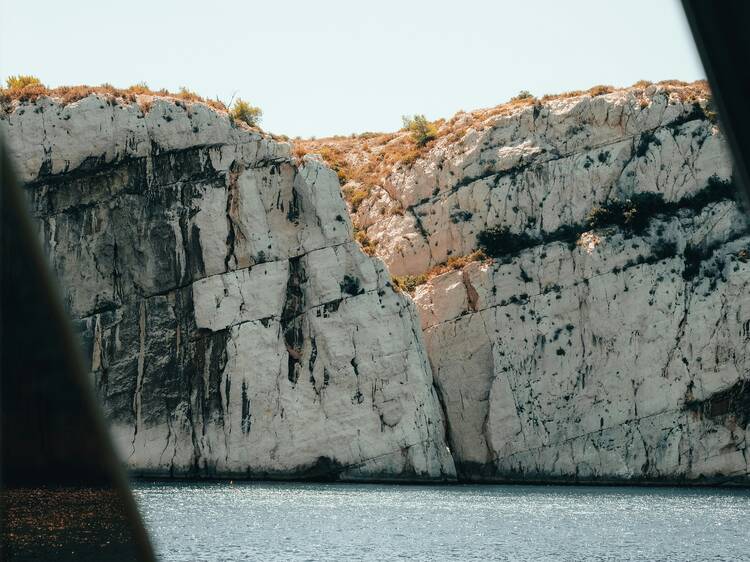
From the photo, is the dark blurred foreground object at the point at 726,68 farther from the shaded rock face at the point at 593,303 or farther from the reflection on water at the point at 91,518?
the shaded rock face at the point at 593,303

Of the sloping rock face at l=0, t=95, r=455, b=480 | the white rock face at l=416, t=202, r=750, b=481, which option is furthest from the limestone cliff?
the sloping rock face at l=0, t=95, r=455, b=480

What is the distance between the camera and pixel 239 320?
2298 inches

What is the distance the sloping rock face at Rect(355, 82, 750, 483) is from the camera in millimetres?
58812

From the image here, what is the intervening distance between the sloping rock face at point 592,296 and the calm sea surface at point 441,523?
370 cm

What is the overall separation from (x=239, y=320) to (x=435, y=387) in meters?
13.4

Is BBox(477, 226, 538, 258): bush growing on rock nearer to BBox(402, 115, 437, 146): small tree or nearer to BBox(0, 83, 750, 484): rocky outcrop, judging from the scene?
BBox(0, 83, 750, 484): rocky outcrop

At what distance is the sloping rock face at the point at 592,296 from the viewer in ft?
193

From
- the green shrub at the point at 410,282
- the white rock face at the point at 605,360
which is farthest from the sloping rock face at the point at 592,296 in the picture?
the green shrub at the point at 410,282

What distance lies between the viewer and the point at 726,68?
1.59m

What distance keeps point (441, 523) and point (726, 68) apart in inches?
1618

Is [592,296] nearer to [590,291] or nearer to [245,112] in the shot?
[590,291]

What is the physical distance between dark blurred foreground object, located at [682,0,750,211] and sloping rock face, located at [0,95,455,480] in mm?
56608

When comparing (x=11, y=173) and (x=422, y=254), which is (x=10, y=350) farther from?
(x=422, y=254)

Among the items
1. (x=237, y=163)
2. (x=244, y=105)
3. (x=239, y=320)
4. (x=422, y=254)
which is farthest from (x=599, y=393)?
(x=244, y=105)
